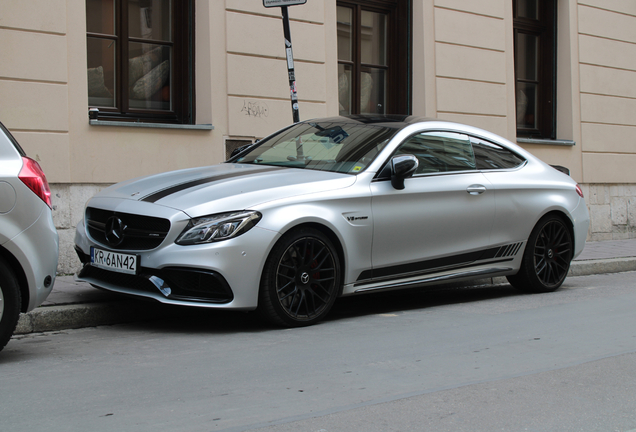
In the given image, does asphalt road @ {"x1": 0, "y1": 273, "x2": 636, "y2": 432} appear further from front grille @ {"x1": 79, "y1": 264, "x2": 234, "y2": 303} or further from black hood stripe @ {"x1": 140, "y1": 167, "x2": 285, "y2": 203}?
black hood stripe @ {"x1": 140, "y1": 167, "x2": 285, "y2": 203}

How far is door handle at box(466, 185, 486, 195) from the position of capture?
6551 millimetres

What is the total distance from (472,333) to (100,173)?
15.6 ft

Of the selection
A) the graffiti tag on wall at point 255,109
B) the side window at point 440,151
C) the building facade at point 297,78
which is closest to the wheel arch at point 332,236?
the side window at point 440,151

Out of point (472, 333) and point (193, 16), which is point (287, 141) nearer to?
point (472, 333)

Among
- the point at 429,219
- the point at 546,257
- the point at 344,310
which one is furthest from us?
the point at 546,257

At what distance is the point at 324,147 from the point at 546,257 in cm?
258

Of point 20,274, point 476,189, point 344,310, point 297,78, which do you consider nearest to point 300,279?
point 344,310

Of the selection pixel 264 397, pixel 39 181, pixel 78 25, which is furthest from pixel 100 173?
pixel 264 397

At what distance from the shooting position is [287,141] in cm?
676

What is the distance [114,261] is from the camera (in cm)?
532

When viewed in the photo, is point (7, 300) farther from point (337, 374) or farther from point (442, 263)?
point (442, 263)

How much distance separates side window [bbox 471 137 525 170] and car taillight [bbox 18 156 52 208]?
3809 millimetres

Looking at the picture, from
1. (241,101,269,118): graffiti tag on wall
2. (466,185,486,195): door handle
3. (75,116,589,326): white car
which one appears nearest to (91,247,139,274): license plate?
(75,116,589,326): white car

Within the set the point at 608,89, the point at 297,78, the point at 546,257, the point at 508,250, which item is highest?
the point at 608,89
